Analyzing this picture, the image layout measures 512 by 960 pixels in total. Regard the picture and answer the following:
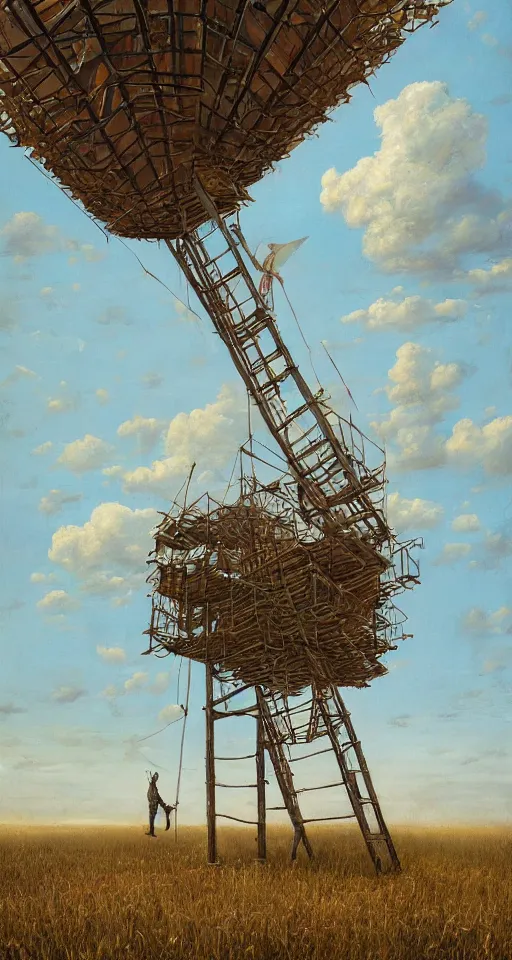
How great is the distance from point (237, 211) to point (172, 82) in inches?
155

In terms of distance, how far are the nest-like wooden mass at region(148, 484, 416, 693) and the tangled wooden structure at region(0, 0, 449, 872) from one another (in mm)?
40

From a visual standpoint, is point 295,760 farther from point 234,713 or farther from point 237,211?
point 237,211

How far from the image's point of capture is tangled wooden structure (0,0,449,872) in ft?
34.9

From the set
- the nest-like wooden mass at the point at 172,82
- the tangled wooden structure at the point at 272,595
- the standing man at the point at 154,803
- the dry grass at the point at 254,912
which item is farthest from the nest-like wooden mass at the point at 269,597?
the standing man at the point at 154,803

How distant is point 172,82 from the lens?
439 inches

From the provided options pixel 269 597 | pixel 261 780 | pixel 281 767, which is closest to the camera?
pixel 269 597

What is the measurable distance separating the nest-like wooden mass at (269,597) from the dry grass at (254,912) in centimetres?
374

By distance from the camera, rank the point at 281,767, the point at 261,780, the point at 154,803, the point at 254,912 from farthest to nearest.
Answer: the point at 154,803
the point at 281,767
the point at 261,780
the point at 254,912

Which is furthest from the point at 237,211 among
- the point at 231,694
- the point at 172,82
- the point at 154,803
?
the point at 154,803

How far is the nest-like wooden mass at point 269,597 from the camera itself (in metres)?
14.8

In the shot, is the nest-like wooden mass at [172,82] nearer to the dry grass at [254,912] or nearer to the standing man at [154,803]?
the dry grass at [254,912]

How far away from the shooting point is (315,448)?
47.3 feet

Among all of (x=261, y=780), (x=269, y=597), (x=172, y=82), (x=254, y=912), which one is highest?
(x=172, y=82)

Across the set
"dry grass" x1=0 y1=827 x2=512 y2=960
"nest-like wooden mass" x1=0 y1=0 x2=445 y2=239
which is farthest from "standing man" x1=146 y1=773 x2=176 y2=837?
"nest-like wooden mass" x1=0 y1=0 x2=445 y2=239
